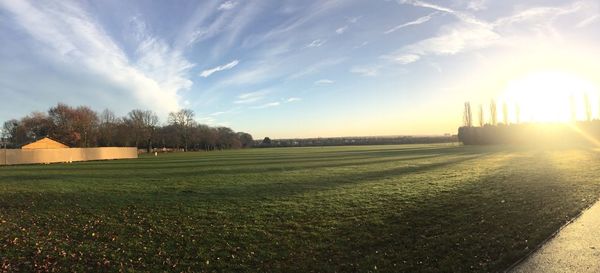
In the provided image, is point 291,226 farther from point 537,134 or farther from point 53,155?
point 537,134

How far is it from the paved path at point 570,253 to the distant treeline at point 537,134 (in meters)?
76.6

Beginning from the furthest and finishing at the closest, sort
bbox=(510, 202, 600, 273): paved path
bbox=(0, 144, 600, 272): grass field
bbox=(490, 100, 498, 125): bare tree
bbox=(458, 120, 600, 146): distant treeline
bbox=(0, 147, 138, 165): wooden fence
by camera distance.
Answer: bbox=(490, 100, 498, 125): bare tree → bbox=(458, 120, 600, 146): distant treeline → bbox=(0, 147, 138, 165): wooden fence → bbox=(0, 144, 600, 272): grass field → bbox=(510, 202, 600, 273): paved path

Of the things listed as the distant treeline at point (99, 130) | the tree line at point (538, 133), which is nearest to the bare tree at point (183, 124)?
the distant treeline at point (99, 130)

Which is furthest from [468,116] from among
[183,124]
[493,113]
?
[183,124]

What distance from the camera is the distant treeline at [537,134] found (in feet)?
263

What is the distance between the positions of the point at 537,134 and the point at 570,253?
297 ft

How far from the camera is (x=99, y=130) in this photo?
99375 millimetres

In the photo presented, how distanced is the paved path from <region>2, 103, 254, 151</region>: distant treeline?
98317mm

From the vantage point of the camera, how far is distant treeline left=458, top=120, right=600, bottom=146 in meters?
80.3

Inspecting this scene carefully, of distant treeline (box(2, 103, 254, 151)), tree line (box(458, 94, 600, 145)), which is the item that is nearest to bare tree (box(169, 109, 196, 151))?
distant treeline (box(2, 103, 254, 151))

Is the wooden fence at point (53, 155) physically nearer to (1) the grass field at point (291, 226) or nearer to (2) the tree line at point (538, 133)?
(1) the grass field at point (291, 226)

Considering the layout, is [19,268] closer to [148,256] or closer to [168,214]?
[148,256]

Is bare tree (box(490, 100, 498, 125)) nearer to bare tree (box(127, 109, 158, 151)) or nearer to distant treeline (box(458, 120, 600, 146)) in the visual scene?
distant treeline (box(458, 120, 600, 146))

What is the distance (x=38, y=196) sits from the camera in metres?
18.3
